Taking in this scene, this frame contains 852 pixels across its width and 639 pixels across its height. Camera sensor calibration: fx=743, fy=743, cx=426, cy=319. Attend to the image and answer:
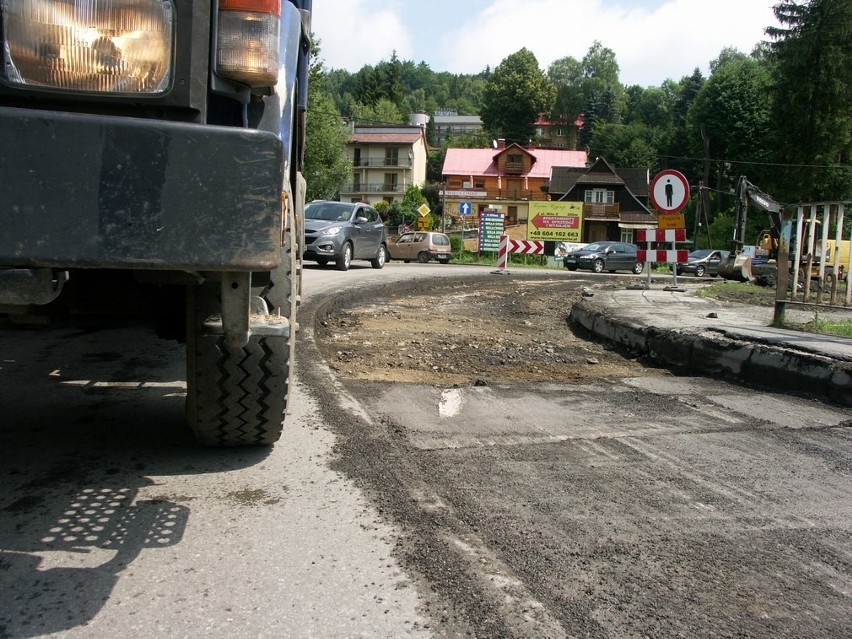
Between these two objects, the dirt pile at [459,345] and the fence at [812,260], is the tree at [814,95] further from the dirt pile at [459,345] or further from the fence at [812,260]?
the fence at [812,260]

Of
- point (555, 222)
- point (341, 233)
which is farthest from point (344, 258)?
point (555, 222)

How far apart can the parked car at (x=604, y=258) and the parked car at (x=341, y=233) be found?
655 inches

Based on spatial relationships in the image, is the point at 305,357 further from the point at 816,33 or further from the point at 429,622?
the point at 816,33

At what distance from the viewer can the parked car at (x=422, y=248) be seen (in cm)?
3225

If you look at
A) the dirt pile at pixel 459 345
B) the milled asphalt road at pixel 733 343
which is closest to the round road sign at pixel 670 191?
the dirt pile at pixel 459 345

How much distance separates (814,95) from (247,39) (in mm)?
52375

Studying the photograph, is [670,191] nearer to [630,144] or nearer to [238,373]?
[238,373]

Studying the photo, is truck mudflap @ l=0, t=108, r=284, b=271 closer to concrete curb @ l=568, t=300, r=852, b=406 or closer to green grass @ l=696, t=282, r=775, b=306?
concrete curb @ l=568, t=300, r=852, b=406

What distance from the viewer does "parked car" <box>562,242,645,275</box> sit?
34438 millimetres

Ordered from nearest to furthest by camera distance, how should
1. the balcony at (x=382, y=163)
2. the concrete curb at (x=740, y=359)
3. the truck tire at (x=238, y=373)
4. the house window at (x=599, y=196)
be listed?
the truck tire at (x=238, y=373), the concrete curb at (x=740, y=359), the house window at (x=599, y=196), the balcony at (x=382, y=163)

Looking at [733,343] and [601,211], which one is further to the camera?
[601,211]

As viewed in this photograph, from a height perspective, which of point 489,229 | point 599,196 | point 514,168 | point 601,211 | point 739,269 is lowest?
point 739,269

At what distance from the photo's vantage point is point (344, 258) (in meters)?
18.0

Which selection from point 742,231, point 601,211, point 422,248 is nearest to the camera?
point 742,231
